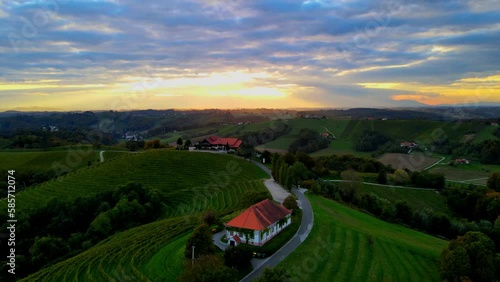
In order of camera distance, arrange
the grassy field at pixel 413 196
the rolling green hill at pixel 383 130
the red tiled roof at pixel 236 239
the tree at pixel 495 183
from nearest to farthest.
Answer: the red tiled roof at pixel 236 239, the grassy field at pixel 413 196, the tree at pixel 495 183, the rolling green hill at pixel 383 130

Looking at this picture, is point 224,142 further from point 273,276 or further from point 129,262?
point 273,276

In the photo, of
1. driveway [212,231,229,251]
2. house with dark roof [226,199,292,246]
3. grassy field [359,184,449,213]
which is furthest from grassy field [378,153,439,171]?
driveway [212,231,229,251]

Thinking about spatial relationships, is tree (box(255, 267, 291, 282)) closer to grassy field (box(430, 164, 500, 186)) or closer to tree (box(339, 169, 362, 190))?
tree (box(339, 169, 362, 190))

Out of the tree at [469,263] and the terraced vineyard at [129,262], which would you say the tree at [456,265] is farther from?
the terraced vineyard at [129,262]

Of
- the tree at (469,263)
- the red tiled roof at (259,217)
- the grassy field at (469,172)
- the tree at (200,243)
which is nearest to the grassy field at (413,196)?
the grassy field at (469,172)

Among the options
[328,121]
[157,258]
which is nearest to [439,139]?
[328,121]

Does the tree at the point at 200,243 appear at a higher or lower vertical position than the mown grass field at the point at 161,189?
higher

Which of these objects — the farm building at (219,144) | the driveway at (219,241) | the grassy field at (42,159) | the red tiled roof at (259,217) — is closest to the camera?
the driveway at (219,241)

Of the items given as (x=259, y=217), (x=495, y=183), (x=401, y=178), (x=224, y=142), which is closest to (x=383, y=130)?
(x=401, y=178)

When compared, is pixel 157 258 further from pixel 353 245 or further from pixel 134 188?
pixel 134 188
